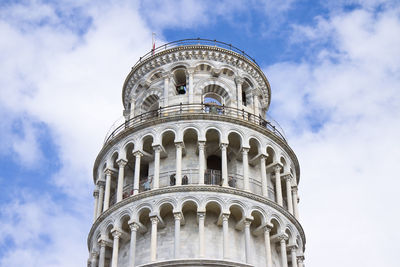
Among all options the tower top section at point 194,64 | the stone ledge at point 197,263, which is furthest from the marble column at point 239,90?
the stone ledge at point 197,263

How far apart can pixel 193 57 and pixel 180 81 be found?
200 centimetres

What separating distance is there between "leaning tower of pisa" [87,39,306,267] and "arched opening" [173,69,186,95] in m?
0.08

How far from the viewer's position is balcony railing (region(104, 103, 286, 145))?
42.1 metres

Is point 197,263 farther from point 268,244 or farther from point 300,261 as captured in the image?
point 300,261

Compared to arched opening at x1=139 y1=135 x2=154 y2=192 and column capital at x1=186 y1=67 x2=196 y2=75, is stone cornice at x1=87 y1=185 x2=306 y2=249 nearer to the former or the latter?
arched opening at x1=139 y1=135 x2=154 y2=192

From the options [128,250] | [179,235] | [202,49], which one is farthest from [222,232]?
[202,49]

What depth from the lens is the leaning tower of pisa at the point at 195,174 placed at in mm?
37594

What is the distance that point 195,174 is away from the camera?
40.1 metres

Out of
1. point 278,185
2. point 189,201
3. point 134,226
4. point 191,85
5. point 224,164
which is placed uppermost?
point 191,85

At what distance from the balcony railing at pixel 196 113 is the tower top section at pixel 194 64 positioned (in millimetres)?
3123

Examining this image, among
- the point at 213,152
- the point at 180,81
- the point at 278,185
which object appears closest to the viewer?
the point at 278,185

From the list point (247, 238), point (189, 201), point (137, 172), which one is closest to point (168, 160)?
point (137, 172)

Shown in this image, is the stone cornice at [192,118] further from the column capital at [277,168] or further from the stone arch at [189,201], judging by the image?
the stone arch at [189,201]

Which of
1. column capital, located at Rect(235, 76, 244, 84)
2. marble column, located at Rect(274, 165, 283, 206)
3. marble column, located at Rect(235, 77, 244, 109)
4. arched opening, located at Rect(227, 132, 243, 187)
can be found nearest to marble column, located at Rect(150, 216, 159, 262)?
arched opening, located at Rect(227, 132, 243, 187)
